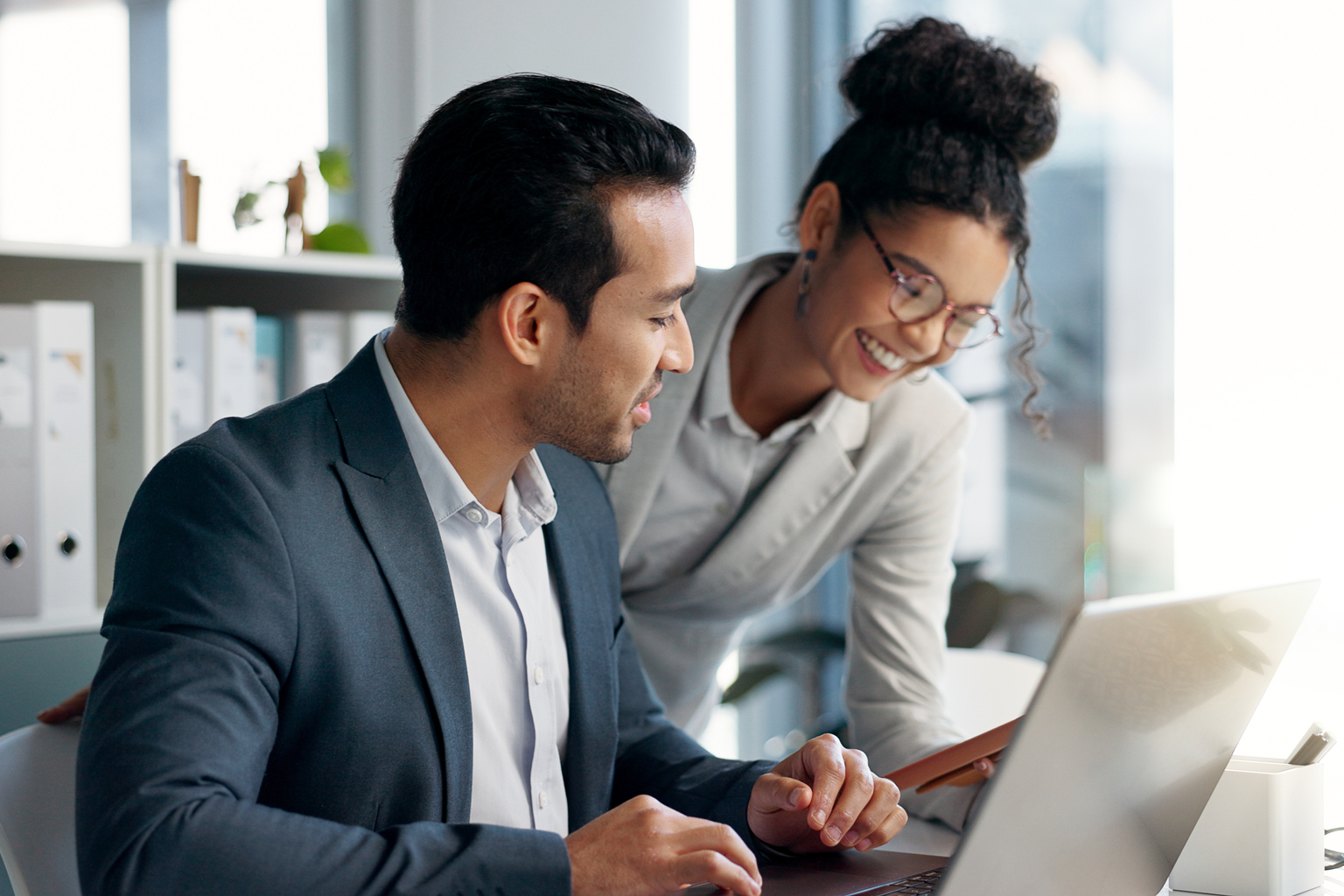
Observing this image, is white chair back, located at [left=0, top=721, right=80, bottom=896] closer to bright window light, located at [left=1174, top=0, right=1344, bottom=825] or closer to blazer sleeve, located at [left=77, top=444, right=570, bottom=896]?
blazer sleeve, located at [left=77, top=444, right=570, bottom=896]

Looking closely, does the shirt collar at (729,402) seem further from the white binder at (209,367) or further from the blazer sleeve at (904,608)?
the white binder at (209,367)

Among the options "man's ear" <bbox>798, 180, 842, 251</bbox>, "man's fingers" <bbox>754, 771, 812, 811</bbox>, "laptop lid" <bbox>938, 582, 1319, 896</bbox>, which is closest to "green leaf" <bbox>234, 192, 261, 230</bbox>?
"man's ear" <bbox>798, 180, 842, 251</bbox>

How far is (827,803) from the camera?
1070mm

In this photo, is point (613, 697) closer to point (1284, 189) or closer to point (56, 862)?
point (56, 862)

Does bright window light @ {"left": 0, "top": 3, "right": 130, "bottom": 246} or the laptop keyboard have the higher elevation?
bright window light @ {"left": 0, "top": 3, "right": 130, "bottom": 246}

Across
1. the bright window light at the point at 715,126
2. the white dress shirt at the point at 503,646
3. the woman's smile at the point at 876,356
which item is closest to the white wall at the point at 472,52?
the bright window light at the point at 715,126

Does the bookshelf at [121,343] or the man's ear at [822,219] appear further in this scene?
the bookshelf at [121,343]

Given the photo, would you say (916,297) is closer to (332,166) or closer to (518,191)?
(518,191)

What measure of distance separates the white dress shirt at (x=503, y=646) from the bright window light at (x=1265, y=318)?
1214 millimetres

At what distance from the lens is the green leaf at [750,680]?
9.28ft

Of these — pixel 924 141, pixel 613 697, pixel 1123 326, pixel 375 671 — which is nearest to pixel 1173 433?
pixel 1123 326

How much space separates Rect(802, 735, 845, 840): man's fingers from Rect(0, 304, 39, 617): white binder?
4.50 feet

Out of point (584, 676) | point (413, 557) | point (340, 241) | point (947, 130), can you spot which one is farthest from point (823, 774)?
point (340, 241)

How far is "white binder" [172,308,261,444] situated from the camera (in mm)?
2047
